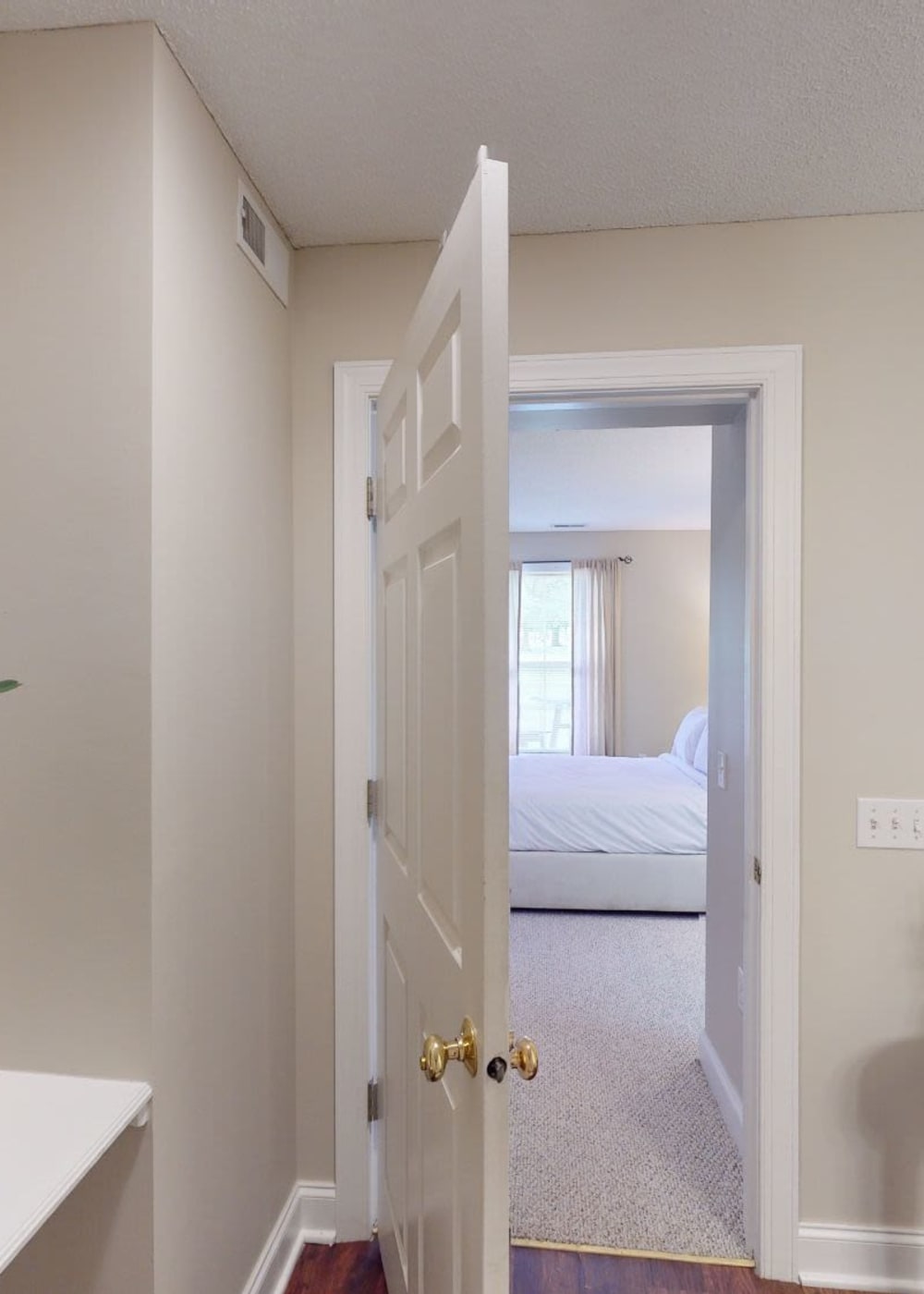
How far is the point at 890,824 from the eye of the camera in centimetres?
171

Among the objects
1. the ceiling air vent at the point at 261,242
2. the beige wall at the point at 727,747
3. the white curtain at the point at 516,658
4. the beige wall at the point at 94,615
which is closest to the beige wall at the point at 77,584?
the beige wall at the point at 94,615

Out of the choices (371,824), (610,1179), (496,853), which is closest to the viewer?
(496,853)

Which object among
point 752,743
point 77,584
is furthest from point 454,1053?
point 752,743

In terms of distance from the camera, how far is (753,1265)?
5.67 feet

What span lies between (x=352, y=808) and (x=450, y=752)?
82 centimetres

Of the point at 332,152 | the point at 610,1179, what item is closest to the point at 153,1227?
the point at 610,1179

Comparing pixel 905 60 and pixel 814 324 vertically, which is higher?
pixel 905 60

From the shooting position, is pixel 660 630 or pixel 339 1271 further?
pixel 660 630

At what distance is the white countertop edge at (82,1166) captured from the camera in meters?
0.83

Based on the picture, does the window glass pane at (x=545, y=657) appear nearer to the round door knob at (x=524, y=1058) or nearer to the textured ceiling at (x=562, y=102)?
the textured ceiling at (x=562, y=102)

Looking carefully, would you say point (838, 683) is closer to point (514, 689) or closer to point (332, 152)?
point (332, 152)

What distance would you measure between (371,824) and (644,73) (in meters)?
1.61

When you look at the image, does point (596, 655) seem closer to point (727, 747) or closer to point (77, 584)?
point (727, 747)

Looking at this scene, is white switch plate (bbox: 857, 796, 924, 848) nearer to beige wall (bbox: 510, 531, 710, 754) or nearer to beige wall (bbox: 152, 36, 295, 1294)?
beige wall (bbox: 152, 36, 295, 1294)
